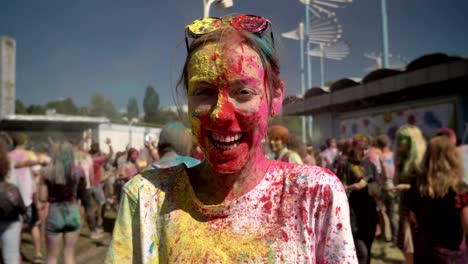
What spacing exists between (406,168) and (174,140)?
8.67 ft

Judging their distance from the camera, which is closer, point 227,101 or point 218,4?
point 227,101

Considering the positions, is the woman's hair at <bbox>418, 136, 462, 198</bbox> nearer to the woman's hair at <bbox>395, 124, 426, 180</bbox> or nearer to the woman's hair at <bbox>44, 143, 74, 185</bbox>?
the woman's hair at <bbox>395, 124, 426, 180</bbox>

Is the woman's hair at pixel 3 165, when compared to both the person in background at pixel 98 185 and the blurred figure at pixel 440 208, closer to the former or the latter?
the person in background at pixel 98 185

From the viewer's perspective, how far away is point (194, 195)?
4.32 ft

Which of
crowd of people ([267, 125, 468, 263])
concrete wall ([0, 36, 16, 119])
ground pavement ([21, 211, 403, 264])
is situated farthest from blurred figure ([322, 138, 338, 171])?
concrete wall ([0, 36, 16, 119])

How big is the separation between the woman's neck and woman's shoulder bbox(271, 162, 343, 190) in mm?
67

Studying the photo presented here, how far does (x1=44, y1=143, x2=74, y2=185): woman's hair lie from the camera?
15.5 ft

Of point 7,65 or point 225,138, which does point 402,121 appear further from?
point 7,65

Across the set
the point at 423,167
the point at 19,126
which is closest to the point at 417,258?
the point at 423,167

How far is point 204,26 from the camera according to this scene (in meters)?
1.34

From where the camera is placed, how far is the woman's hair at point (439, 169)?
327cm

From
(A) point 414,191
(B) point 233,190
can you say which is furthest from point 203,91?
(A) point 414,191

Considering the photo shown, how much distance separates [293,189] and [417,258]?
278 centimetres

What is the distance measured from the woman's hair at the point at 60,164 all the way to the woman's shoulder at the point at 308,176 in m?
4.10
